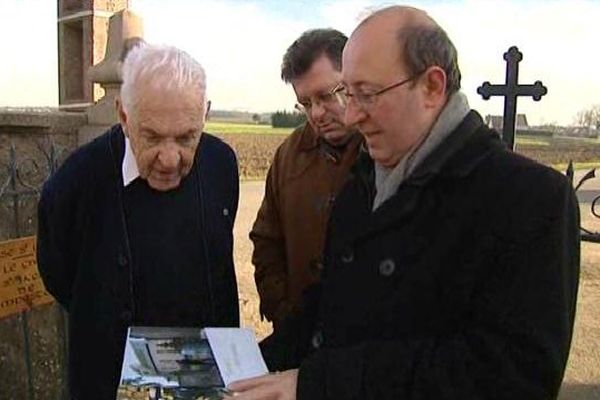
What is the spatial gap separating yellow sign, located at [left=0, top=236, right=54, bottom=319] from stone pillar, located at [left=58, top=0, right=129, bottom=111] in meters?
2.83

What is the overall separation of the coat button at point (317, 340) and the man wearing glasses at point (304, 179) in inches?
19.9

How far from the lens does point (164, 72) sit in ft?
5.74

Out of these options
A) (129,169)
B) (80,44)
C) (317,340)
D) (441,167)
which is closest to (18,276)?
(129,169)

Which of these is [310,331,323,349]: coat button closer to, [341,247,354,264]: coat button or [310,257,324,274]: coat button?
[341,247,354,264]: coat button

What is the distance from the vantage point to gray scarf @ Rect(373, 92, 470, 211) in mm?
1397

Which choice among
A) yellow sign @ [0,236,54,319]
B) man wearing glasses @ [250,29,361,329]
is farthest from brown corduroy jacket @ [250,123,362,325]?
yellow sign @ [0,236,54,319]

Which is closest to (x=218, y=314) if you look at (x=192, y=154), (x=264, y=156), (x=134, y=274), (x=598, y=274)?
(x=134, y=274)

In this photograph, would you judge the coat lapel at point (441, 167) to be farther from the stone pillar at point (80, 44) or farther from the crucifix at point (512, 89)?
the stone pillar at point (80, 44)

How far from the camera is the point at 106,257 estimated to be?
1961 mm

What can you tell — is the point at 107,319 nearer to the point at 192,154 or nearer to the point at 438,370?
the point at 192,154

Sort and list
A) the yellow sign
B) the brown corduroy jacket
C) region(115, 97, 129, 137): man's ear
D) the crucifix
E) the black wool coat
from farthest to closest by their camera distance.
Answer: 1. the crucifix
2. the yellow sign
3. the brown corduroy jacket
4. region(115, 97, 129, 137): man's ear
5. the black wool coat

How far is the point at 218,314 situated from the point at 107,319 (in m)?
0.33

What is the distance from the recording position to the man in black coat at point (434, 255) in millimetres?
1240

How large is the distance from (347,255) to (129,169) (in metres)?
0.80
